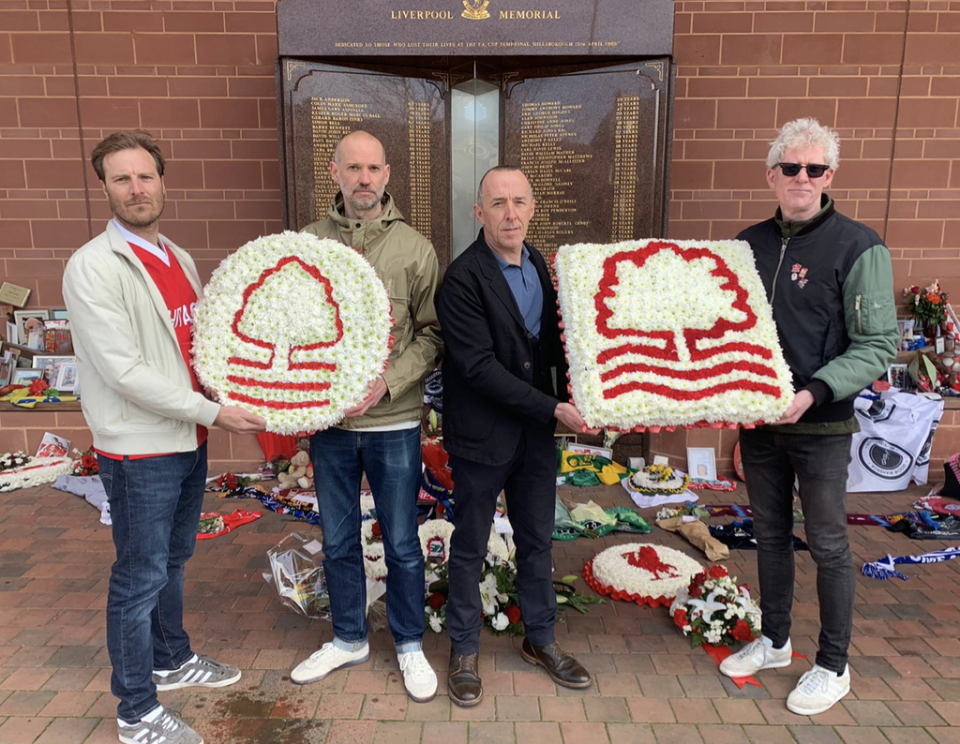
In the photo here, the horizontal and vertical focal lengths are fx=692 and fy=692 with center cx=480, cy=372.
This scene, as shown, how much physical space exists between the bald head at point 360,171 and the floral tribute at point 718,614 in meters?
2.29

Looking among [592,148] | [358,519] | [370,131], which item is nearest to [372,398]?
[358,519]

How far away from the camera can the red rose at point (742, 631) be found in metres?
3.07

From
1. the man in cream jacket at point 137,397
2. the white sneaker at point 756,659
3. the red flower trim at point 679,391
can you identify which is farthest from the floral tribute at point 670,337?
the man in cream jacket at point 137,397

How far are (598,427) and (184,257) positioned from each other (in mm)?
1749

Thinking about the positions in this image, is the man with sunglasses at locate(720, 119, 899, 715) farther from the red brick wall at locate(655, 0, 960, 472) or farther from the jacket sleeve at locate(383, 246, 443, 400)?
the red brick wall at locate(655, 0, 960, 472)

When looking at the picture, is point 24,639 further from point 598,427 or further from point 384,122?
point 384,122

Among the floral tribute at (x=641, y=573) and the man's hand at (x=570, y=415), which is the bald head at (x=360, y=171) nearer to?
the man's hand at (x=570, y=415)

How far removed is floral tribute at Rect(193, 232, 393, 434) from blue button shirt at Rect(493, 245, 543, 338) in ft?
1.61

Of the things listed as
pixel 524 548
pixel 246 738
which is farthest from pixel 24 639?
pixel 524 548

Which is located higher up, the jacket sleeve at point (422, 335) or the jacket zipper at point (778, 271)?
the jacket zipper at point (778, 271)

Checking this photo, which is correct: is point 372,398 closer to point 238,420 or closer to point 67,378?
point 238,420

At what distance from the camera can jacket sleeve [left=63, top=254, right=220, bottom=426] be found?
2.28 metres

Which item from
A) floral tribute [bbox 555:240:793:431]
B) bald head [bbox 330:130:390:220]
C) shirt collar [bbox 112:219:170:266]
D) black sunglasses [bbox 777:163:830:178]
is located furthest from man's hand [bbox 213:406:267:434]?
black sunglasses [bbox 777:163:830:178]

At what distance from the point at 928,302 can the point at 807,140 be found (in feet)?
12.7
